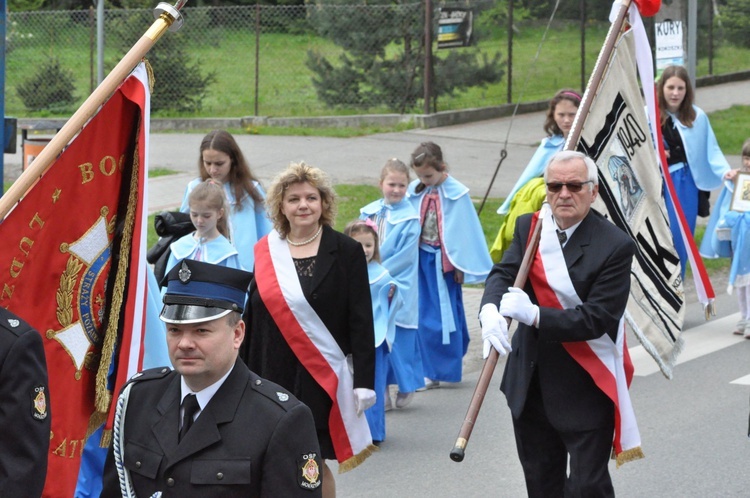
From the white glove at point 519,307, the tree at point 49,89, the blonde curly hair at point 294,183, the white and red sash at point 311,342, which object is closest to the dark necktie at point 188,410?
the white glove at point 519,307

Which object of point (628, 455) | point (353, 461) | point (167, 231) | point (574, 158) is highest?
point (574, 158)

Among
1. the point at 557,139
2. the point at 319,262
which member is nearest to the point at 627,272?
the point at 319,262

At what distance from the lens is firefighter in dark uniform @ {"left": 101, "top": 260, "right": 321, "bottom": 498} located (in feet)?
10.6

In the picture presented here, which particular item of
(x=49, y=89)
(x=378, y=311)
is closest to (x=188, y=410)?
(x=378, y=311)

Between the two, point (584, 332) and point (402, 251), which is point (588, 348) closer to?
point (584, 332)

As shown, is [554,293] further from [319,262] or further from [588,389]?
[319,262]

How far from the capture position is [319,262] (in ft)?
19.1

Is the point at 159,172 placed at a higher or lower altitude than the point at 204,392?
higher

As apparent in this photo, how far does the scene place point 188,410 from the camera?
10.9 feet

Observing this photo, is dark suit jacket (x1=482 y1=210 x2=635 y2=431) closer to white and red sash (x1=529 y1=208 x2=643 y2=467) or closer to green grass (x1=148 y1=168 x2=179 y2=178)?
white and red sash (x1=529 y1=208 x2=643 y2=467)

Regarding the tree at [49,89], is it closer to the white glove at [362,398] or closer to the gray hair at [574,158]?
the white glove at [362,398]

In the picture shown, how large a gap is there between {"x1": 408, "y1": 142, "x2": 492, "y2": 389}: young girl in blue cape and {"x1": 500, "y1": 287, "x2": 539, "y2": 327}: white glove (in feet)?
12.8

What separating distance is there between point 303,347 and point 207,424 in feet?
8.32

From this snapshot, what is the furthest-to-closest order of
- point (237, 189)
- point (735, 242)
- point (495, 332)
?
point (735, 242), point (237, 189), point (495, 332)
